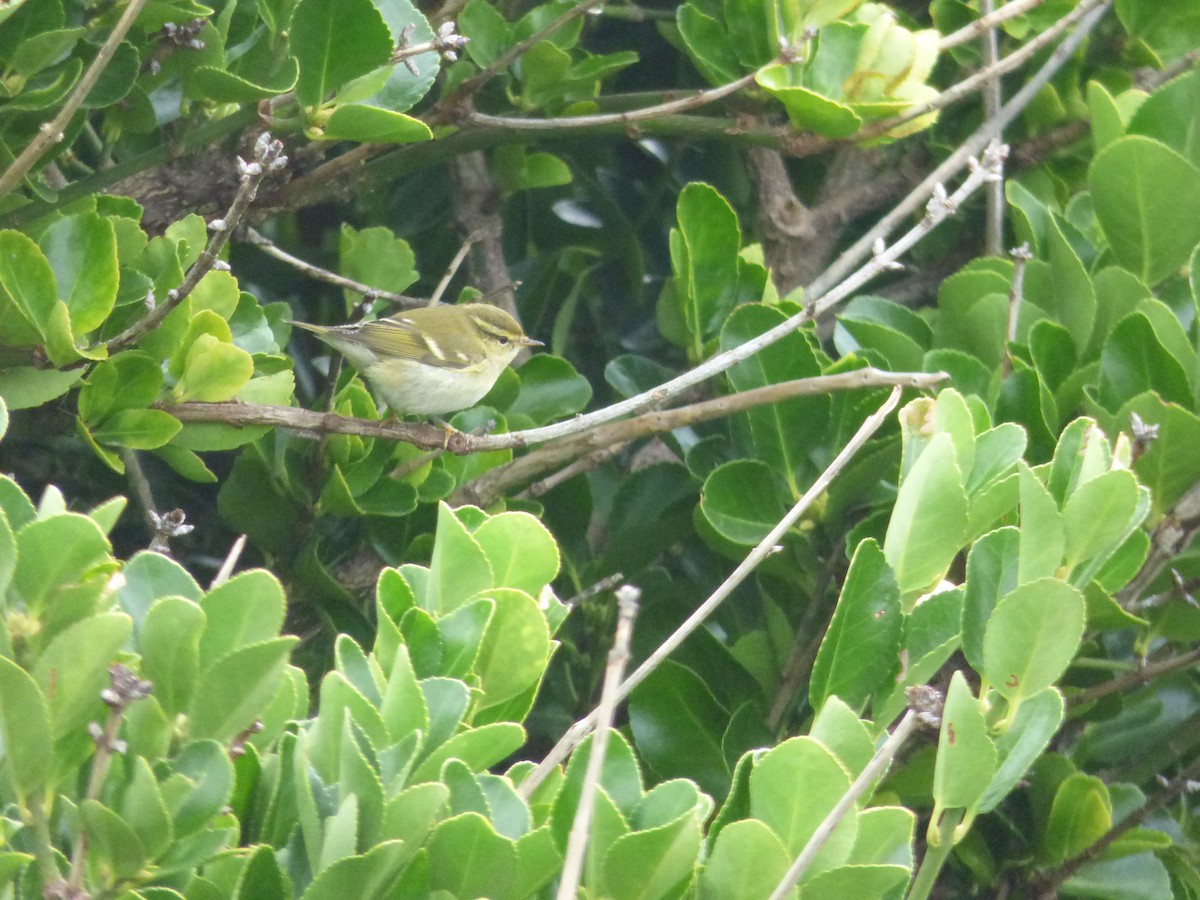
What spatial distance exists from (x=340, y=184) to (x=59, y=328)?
824 millimetres

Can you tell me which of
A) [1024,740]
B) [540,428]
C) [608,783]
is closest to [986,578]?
[1024,740]

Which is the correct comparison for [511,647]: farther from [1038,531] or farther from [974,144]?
[974,144]

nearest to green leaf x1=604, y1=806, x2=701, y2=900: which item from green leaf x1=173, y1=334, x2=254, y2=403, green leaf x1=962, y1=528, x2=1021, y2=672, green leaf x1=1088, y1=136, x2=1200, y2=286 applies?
green leaf x1=962, y1=528, x2=1021, y2=672

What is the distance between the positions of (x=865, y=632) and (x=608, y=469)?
4.51 ft

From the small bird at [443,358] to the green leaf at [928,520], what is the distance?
5.83ft

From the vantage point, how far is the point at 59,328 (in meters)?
1.85

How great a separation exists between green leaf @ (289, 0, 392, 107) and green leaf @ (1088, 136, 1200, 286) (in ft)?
4.19

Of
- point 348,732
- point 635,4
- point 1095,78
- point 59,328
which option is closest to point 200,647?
point 348,732

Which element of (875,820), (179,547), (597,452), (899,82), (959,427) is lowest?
(179,547)

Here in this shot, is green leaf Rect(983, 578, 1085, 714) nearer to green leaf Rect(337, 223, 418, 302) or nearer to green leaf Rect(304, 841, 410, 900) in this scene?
green leaf Rect(304, 841, 410, 900)

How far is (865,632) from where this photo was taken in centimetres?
152

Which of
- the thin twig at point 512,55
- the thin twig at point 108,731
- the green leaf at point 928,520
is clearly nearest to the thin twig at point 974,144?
the thin twig at point 512,55

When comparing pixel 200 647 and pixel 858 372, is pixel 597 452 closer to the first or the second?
pixel 858 372

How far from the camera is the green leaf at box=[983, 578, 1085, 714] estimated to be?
4.37ft
